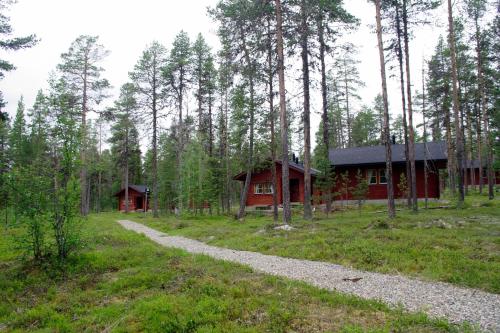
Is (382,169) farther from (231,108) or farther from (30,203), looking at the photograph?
(30,203)

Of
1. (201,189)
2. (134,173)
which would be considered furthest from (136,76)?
(134,173)

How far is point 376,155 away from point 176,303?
24020 millimetres

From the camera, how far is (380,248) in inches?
349

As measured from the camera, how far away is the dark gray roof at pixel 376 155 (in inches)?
963

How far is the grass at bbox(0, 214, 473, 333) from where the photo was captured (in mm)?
4500

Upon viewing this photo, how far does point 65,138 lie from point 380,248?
9072mm

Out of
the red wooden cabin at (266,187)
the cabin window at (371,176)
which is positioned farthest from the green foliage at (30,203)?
the cabin window at (371,176)

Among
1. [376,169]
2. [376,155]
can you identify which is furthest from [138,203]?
[376,155]

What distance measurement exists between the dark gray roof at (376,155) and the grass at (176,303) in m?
20.1

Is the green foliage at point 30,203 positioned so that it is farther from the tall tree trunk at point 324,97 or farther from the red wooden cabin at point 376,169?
the red wooden cabin at point 376,169

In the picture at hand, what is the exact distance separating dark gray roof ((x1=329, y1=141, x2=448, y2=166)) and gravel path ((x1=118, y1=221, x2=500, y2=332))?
Result: 18426 millimetres

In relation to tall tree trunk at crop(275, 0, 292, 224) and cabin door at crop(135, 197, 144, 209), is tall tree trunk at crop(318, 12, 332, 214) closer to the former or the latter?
tall tree trunk at crop(275, 0, 292, 224)

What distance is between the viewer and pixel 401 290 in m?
6.04

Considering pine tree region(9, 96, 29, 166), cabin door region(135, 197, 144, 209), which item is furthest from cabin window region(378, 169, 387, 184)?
pine tree region(9, 96, 29, 166)
